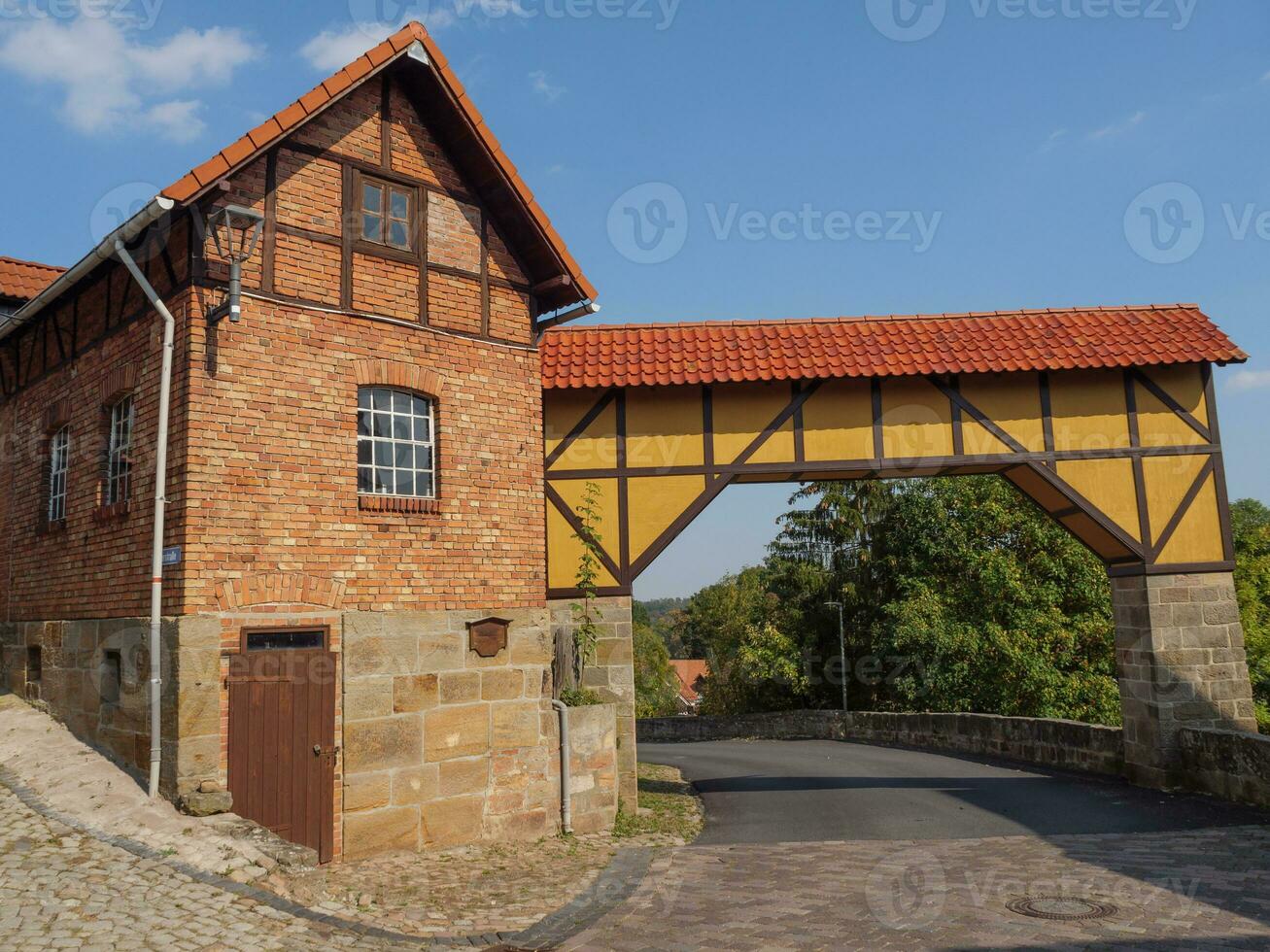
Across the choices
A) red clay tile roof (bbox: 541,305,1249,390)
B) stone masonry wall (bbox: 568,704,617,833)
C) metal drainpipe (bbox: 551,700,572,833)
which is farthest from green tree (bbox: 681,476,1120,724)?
metal drainpipe (bbox: 551,700,572,833)

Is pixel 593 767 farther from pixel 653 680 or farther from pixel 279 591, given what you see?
pixel 653 680

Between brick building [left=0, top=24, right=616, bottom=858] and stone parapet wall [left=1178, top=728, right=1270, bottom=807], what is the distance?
763 centimetres

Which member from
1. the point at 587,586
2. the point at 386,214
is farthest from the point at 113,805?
the point at 386,214

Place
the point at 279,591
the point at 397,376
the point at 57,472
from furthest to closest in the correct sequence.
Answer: the point at 57,472 → the point at 397,376 → the point at 279,591

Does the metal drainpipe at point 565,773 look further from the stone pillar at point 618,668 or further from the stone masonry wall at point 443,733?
the stone pillar at point 618,668

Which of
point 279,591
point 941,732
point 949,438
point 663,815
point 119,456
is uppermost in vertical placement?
point 949,438

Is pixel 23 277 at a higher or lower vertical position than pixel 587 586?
higher

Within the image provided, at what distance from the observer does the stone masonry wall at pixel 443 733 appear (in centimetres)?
948

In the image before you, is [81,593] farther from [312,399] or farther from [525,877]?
[525,877]

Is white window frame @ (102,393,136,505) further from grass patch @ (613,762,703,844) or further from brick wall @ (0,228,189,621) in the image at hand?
grass patch @ (613,762,703,844)

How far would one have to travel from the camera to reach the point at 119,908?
6.54 meters

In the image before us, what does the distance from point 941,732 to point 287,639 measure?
594 inches

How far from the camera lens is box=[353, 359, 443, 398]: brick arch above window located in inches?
392

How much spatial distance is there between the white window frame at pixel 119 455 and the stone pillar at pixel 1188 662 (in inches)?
497
